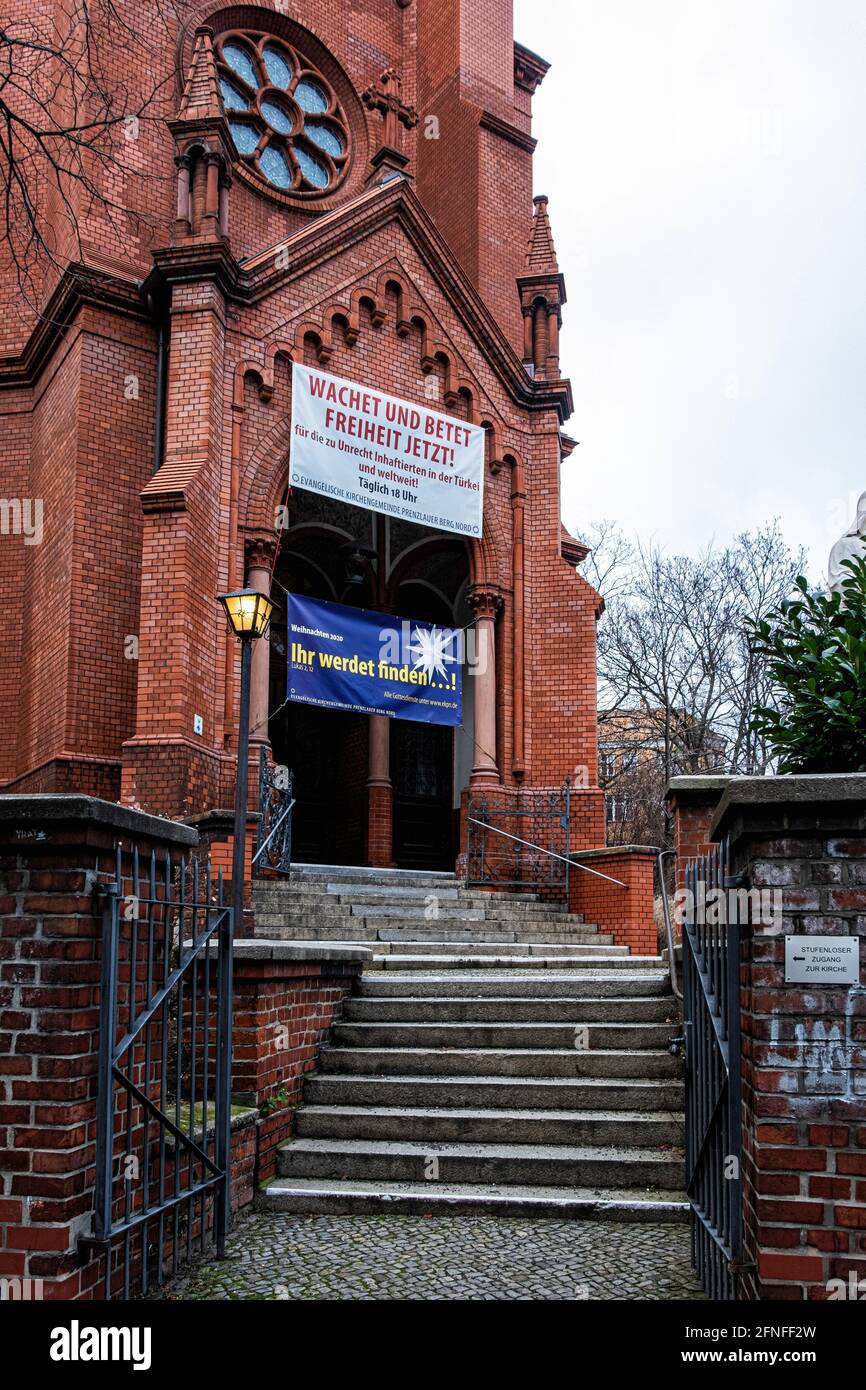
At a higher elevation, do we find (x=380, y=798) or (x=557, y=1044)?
(x=380, y=798)

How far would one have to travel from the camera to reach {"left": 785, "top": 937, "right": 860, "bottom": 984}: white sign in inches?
146

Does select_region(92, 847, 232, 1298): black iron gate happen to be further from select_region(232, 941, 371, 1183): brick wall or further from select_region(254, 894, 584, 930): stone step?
select_region(254, 894, 584, 930): stone step

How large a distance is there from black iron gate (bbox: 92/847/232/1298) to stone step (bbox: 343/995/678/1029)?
2371 millimetres

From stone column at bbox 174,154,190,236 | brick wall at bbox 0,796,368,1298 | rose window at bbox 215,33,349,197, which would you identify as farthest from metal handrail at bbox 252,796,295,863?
rose window at bbox 215,33,349,197

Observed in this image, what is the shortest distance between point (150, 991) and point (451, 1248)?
2009 millimetres

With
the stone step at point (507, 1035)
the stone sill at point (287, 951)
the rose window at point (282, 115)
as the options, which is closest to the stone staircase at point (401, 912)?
the stone sill at point (287, 951)

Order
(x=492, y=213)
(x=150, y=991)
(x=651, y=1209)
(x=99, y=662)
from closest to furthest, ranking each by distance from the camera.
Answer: (x=150, y=991) < (x=651, y=1209) < (x=99, y=662) < (x=492, y=213)

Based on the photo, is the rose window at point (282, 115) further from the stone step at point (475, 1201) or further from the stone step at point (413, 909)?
the stone step at point (475, 1201)

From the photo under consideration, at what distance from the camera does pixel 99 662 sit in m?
13.2

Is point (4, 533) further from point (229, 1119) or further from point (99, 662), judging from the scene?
point (229, 1119)

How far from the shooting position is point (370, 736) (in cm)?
1662

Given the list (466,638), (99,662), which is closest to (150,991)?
(99,662)

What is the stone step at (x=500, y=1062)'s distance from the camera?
7.30 m

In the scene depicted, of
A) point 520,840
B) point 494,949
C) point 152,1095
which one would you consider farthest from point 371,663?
point 152,1095
